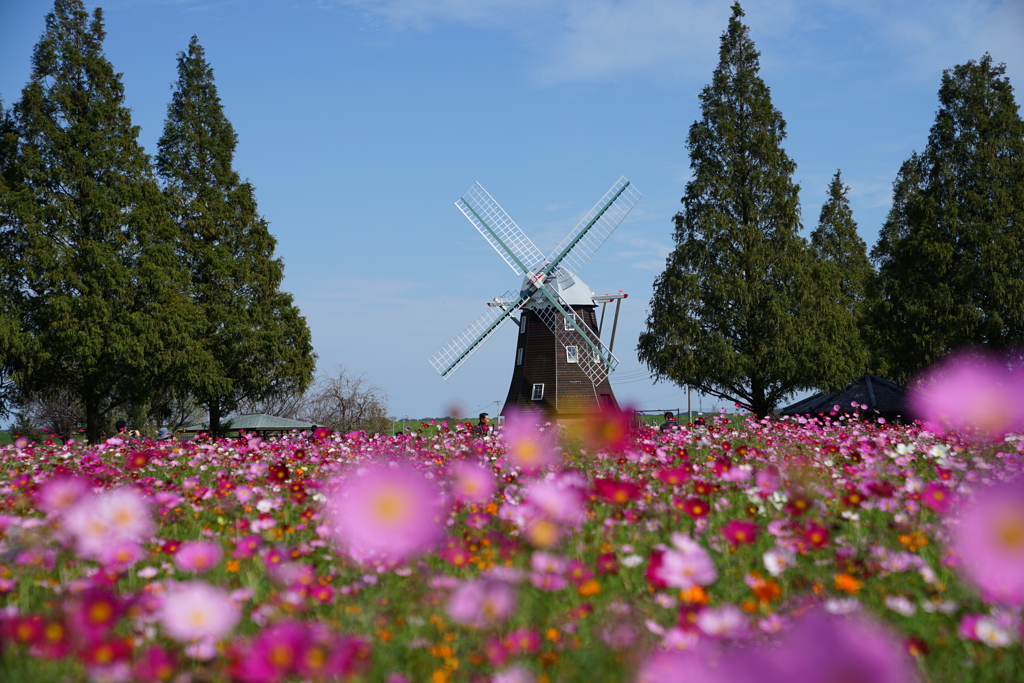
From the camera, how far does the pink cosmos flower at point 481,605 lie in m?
3.09

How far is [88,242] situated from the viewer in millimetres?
21188

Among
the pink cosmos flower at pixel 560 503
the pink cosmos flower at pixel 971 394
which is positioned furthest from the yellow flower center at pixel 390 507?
the pink cosmos flower at pixel 971 394

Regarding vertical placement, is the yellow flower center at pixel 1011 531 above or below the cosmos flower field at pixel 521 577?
above

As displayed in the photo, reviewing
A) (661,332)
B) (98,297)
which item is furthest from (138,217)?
(661,332)

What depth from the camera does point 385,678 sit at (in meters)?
3.05

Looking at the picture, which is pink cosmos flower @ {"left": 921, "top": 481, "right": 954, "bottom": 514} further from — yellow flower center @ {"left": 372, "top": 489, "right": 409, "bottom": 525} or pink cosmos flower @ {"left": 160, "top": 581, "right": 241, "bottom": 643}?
pink cosmos flower @ {"left": 160, "top": 581, "right": 241, "bottom": 643}

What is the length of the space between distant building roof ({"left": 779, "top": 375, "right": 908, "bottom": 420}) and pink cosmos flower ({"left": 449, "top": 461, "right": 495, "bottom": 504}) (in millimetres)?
13426

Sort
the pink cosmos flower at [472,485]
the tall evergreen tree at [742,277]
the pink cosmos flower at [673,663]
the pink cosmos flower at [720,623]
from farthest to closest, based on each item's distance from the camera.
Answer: the tall evergreen tree at [742,277]
the pink cosmos flower at [472,485]
the pink cosmos flower at [720,623]
the pink cosmos flower at [673,663]

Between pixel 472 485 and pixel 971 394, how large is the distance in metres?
14.5

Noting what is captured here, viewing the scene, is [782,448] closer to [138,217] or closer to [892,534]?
[892,534]

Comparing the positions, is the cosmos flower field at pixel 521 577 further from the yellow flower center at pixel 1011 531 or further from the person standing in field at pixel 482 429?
the person standing in field at pixel 482 429

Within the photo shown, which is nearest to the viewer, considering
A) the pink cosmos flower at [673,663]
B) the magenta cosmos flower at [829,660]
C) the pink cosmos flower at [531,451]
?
the magenta cosmos flower at [829,660]

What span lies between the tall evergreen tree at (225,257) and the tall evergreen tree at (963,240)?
1856 centimetres

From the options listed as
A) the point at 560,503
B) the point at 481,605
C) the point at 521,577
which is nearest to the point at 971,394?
the point at 560,503
